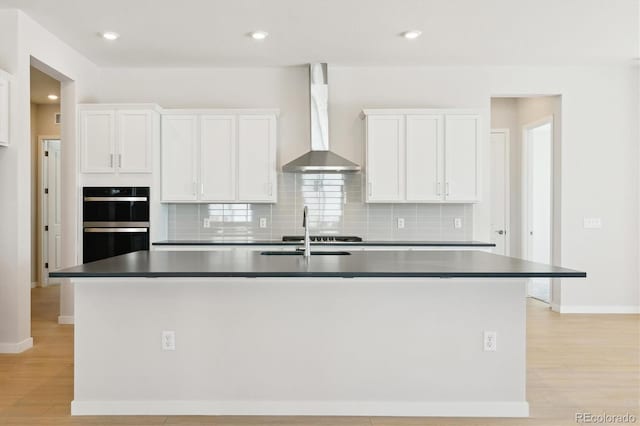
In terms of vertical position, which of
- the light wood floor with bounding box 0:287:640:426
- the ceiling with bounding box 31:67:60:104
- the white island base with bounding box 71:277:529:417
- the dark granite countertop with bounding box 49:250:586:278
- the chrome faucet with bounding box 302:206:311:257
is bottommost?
the light wood floor with bounding box 0:287:640:426

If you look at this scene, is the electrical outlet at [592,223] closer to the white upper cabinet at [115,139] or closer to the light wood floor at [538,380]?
the light wood floor at [538,380]

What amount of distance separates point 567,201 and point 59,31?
5.80 meters

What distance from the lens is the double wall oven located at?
5.25 m

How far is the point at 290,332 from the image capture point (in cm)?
304

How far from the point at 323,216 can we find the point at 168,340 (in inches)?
126

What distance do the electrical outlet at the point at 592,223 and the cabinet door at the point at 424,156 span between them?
1.93 m

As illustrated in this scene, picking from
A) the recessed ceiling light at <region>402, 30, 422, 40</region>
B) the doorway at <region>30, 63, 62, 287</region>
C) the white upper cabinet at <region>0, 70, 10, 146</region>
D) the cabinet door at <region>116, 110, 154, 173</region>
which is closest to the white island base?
the white upper cabinet at <region>0, 70, 10, 146</region>

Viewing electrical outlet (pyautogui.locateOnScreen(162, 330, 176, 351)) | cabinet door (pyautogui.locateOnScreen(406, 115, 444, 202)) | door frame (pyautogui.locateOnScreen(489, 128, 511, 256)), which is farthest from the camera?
door frame (pyautogui.locateOnScreen(489, 128, 511, 256))

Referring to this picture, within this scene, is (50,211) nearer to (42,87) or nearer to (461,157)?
(42,87)

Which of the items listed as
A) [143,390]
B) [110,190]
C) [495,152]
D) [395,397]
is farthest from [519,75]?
[143,390]

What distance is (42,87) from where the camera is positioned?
6.84m

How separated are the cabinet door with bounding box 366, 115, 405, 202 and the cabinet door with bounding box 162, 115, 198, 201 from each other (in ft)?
6.43

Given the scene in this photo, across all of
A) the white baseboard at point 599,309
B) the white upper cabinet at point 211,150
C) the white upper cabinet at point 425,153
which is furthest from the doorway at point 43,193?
the white baseboard at point 599,309

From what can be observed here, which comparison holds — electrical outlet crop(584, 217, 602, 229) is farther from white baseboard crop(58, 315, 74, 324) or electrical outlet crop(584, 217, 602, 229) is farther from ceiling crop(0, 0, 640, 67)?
white baseboard crop(58, 315, 74, 324)
